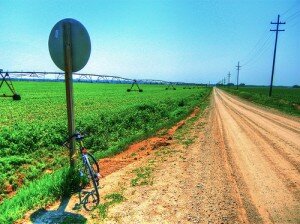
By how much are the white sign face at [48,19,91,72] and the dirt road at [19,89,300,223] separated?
260cm

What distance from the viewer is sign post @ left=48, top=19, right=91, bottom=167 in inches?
238

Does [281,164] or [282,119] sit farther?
[282,119]

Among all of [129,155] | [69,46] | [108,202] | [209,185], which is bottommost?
[129,155]

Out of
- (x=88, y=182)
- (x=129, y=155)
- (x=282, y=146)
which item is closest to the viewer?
(x=88, y=182)

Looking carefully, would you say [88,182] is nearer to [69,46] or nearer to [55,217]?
[55,217]

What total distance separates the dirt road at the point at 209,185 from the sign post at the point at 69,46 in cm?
254

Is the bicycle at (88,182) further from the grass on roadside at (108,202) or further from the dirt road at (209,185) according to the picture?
the dirt road at (209,185)

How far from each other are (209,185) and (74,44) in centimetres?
401

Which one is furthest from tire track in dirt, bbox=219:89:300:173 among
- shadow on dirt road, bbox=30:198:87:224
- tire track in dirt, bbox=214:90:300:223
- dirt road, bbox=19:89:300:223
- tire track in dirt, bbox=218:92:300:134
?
shadow on dirt road, bbox=30:198:87:224

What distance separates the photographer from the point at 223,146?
35.5 ft

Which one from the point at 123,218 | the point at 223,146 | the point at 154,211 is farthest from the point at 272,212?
the point at 223,146

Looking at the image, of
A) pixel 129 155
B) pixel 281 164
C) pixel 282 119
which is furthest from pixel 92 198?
pixel 282 119

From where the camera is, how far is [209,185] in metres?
6.58

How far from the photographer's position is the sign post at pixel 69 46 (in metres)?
6.05
